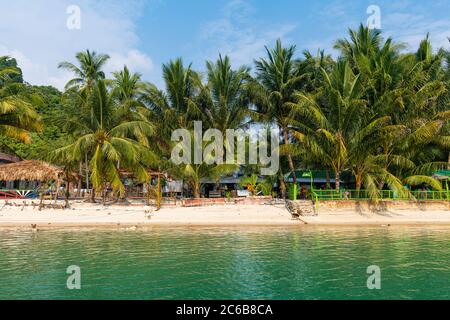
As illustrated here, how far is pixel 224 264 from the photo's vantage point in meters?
10.4

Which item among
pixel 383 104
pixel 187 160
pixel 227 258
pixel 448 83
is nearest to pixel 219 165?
pixel 187 160

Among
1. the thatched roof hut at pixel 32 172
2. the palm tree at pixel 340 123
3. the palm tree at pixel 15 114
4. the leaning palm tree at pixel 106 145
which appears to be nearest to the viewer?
the palm tree at pixel 15 114

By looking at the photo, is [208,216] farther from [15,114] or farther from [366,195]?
[15,114]

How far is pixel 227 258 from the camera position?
437 inches

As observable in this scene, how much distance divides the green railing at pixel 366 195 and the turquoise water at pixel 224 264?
18.3 feet

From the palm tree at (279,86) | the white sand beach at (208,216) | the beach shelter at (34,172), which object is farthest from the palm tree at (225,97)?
the beach shelter at (34,172)

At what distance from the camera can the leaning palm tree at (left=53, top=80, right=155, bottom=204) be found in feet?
71.5

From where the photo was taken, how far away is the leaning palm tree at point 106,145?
858 inches

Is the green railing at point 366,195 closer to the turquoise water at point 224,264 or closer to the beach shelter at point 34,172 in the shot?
the turquoise water at point 224,264

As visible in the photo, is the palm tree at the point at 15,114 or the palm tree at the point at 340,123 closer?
the palm tree at the point at 15,114

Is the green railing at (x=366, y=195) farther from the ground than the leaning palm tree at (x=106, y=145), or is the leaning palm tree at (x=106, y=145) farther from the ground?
the leaning palm tree at (x=106, y=145)

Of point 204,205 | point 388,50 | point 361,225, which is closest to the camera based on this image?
point 361,225
